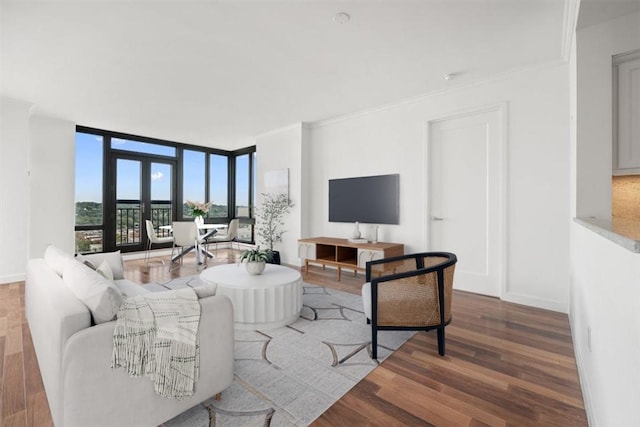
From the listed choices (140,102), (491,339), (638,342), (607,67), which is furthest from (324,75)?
(638,342)

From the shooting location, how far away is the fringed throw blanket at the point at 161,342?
128 cm

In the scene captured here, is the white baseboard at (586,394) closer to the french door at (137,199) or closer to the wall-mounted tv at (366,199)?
the wall-mounted tv at (366,199)

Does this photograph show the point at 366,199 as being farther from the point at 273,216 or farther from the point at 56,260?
the point at 56,260

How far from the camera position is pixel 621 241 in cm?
82

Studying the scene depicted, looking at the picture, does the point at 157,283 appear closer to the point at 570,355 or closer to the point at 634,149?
the point at 570,355

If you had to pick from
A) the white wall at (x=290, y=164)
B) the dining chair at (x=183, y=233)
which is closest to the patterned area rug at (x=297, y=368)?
the white wall at (x=290, y=164)

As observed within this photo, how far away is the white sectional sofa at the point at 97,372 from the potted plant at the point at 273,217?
4040 millimetres

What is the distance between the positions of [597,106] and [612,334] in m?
2.01

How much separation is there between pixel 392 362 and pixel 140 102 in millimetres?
4590

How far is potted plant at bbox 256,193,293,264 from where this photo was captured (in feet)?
18.4

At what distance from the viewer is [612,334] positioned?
104 centimetres

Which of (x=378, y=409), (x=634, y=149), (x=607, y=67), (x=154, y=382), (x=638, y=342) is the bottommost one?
(x=378, y=409)

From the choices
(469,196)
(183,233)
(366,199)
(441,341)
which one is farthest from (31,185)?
(469,196)

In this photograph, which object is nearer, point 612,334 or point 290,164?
point 612,334
